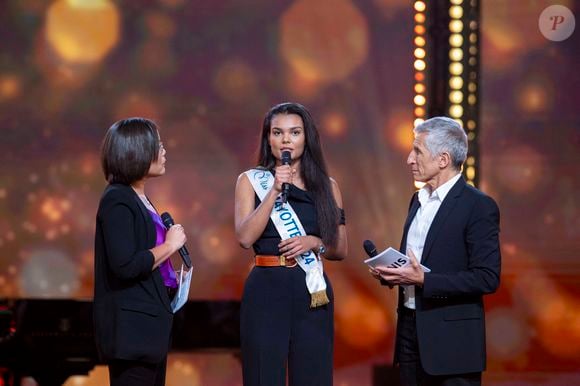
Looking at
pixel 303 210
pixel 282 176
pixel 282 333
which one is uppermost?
pixel 282 176

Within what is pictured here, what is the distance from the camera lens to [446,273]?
2.76 metres

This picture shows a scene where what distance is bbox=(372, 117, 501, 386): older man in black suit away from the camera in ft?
8.92

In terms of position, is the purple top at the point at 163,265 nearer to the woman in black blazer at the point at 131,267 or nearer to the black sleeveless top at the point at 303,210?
the woman in black blazer at the point at 131,267

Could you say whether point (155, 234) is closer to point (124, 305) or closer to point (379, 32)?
point (124, 305)

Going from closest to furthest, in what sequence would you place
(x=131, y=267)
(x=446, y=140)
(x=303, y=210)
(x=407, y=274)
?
(x=131, y=267), (x=407, y=274), (x=446, y=140), (x=303, y=210)

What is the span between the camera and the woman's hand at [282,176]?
9.50 ft

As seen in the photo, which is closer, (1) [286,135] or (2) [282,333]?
(2) [282,333]

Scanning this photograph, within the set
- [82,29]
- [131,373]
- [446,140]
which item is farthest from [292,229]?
[82,29]

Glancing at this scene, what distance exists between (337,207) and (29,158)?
321 cm

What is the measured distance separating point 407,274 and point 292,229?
47 centimetres

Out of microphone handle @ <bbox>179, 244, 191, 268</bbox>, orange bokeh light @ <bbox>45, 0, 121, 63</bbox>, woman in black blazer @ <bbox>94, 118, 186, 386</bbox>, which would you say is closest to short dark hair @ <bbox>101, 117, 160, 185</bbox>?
woman in black blazer @ <bbox>94, 118, 186, 386</bbox>

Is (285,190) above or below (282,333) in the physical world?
above

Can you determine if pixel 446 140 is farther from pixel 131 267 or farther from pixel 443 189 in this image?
pixel 131 267

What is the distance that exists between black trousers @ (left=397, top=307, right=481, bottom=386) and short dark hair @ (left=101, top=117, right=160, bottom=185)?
1.00m
